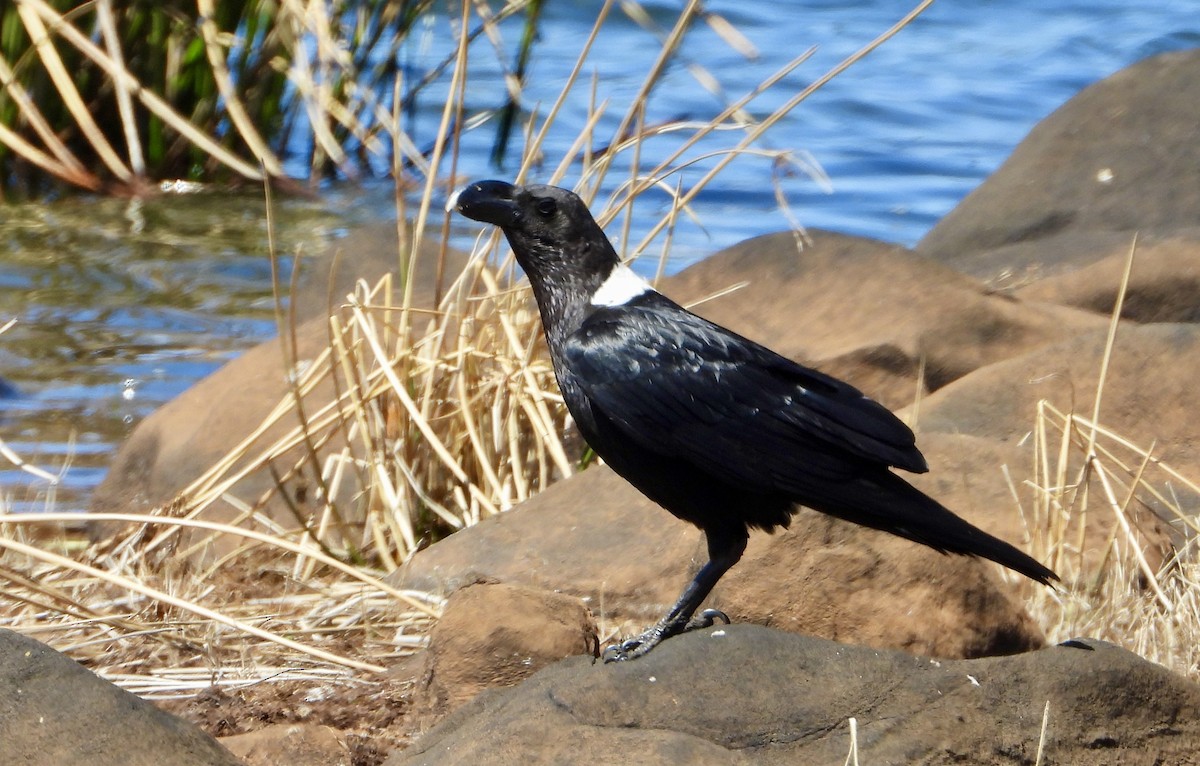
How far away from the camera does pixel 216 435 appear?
17.3 ft

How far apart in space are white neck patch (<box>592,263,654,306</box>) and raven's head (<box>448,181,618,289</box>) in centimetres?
2

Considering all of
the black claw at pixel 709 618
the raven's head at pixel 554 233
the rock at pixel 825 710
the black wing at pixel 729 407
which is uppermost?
Result: the raven's head at pixel 554 233

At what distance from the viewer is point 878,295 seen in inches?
214

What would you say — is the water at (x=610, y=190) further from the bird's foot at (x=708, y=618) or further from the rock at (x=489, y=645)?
the rock at (x=489, y=645)

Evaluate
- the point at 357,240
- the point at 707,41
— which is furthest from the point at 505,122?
the point at 707,41

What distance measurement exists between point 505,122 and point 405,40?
73 cm

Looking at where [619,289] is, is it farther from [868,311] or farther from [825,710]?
[868,311]

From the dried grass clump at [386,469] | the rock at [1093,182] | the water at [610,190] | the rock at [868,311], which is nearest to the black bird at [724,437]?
the dried grass clump at [386,469]

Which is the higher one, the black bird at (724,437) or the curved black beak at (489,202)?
the curved black beak at (489,202)

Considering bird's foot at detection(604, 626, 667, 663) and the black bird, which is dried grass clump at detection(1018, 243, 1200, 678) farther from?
bird's foot at detection(604, 626, 667, 663)

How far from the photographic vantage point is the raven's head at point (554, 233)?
11.2 feet

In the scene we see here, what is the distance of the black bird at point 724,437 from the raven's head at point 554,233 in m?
0.08

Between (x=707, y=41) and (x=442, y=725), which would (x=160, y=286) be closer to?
(x=442, y=725)

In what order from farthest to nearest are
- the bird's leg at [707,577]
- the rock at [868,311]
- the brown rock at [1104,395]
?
the rock at [868,311] → the brown rock at [1104,395] → the bird's leg at [707,577]
